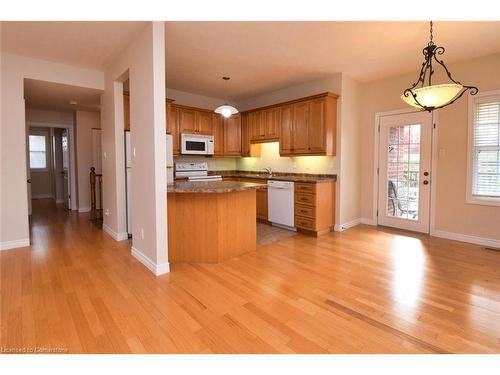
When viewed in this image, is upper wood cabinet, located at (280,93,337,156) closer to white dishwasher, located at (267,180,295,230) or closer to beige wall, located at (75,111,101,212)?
white dishwasher, located at (267,180,295,230)

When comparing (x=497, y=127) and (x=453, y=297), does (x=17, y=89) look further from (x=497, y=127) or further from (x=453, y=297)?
(x=497, y=127)

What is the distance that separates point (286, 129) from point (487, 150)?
304 cm

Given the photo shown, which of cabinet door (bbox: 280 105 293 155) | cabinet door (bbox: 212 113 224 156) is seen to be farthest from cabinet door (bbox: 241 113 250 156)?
cabinet door (bbox: 280 105 293 155)

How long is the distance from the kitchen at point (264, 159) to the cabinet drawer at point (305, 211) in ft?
0.05

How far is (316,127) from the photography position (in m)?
4.68

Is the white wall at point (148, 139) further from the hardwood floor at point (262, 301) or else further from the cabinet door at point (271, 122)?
the cabinet door at point (271, 122)

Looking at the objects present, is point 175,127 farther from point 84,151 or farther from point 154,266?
point 154,266

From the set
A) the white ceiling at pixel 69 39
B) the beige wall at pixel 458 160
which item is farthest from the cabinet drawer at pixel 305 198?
the white ceiling at pixel 69 39

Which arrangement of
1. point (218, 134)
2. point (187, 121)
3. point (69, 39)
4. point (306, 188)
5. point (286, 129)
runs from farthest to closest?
1. point (218, 134)
2. point (187, 121)
3. point (286, 129)
4. point (306, 188)
5. point (69, 39)

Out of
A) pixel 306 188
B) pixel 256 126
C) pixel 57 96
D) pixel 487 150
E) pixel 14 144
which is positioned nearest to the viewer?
pixel 14 144

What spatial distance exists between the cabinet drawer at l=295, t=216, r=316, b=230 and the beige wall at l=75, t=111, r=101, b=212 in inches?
204

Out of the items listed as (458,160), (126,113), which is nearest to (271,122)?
(126,113)

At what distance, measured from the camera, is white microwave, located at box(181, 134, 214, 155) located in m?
5.39


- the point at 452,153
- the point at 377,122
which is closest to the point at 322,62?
the point at 377,122
